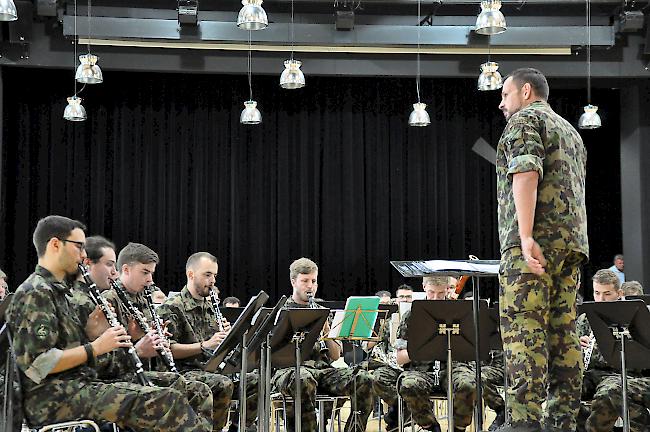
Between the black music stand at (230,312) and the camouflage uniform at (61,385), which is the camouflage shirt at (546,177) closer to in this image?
the camouflage uniform at (61,385)

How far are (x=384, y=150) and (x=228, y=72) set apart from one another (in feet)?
12.4

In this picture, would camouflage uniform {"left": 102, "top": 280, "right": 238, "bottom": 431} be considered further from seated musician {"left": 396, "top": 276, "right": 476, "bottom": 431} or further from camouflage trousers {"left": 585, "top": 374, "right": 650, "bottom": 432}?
camouflage trousers {"left": 585, "top": 374, "right": 650, "bottom": 432}

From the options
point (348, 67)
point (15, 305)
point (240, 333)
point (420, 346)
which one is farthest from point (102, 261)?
point (348, 67)

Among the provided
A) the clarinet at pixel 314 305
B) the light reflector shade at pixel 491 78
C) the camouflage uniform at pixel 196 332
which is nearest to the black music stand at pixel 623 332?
the clarinet at pixel 314 305

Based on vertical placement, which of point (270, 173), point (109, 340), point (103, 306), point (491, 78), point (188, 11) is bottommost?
point (109, 340)

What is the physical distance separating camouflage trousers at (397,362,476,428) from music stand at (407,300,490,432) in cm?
59

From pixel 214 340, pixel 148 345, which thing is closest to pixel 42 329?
pixel 148 345

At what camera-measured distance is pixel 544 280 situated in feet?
13.8

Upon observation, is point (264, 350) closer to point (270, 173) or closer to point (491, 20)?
point (491, 20)

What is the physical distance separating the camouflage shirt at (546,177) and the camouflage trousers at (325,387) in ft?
→ 9.00

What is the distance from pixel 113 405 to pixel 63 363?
299 millimetres

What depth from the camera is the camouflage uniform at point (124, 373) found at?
15.2 ft

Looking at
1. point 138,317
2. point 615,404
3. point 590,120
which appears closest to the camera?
point 138,317

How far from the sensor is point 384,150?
51.3ft
